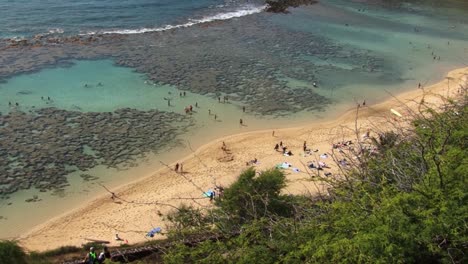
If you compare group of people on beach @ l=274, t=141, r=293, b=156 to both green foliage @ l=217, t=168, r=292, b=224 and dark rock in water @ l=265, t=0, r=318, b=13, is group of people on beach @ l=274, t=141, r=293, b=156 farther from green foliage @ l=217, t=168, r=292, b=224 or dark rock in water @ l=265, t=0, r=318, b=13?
dark rock in water @ l=265, t=0, r=318, b=13

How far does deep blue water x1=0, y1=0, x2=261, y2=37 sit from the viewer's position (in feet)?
170

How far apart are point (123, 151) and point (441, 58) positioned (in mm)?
37497

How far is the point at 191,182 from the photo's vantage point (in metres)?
21.6

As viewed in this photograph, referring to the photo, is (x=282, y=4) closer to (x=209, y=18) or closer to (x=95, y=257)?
(x=209, y=18)

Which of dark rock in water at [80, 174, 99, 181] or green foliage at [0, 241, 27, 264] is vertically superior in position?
green foliage at [0, 241, 27, 264]

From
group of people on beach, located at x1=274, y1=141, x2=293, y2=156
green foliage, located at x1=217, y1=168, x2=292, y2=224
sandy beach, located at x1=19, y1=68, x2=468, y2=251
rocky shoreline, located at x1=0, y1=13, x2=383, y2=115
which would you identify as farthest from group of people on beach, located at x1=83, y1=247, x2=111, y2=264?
rocky shoreline, located at x1=0, y1=13, x2=383, y2=115

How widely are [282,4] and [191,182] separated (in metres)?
51.7

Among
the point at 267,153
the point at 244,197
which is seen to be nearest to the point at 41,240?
the point at 244,197

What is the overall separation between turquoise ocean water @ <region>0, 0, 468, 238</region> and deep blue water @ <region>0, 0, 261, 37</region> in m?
0.14

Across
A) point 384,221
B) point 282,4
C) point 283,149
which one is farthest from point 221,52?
point 384,221

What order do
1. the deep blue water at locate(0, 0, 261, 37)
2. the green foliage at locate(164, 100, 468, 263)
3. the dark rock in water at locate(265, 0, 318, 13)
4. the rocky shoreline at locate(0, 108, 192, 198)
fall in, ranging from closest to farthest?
the green foliage at locate(164, 100, 468, 263) → the rocky shoreline at locate(0, 108, 192, 198) → the deep blue water at locate(0, 0, 261, 37) → the dark rock in water at locate(265, 0, 318, 13)

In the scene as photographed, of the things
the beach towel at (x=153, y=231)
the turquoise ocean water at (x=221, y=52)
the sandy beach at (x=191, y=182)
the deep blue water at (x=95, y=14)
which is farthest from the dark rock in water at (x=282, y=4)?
the beach towel at (x=153, y=231)

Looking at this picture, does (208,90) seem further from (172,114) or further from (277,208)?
(277,208)

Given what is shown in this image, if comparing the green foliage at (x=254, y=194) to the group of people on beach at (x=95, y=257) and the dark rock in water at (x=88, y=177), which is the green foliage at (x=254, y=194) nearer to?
the group of people on beach at (x=95, y=257)
